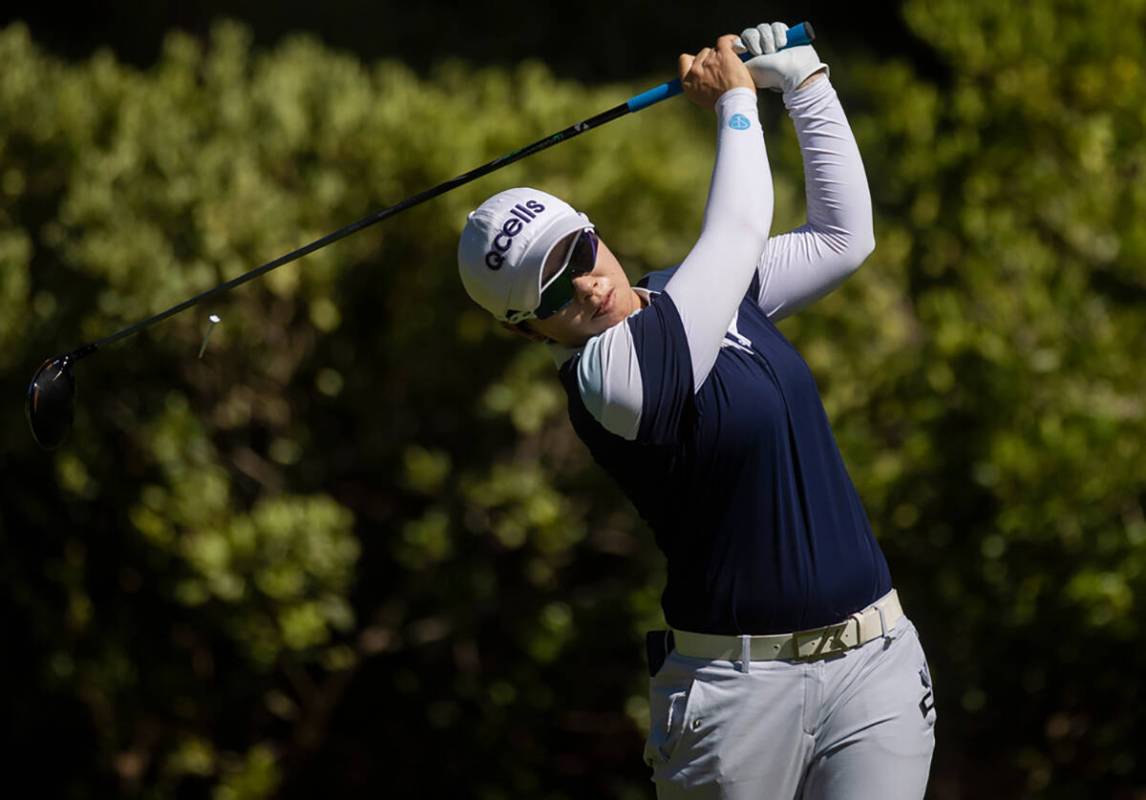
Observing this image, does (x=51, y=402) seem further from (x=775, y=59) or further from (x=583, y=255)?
(x=775, y=59)

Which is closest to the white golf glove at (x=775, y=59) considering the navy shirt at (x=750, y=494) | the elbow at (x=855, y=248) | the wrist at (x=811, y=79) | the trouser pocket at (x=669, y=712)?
the wrist at (x=811, y=79)

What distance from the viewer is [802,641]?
281 centimetres

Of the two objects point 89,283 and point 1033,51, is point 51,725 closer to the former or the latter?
point 89,283

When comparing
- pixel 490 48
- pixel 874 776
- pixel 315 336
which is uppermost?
pixel 490 48

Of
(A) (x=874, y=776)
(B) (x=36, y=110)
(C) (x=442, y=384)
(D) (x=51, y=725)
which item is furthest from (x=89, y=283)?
(A) (x=874, y=776)

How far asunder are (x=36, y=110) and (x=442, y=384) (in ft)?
6.13

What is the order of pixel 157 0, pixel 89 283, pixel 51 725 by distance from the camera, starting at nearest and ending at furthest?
pixel 89 283 → pixel 51 725 → pixel 157 0

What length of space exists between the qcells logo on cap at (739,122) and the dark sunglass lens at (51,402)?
5.60 feet

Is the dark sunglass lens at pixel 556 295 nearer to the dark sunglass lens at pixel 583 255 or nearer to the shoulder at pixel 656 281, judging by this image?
the dark sunglass lens at pixel 583 255

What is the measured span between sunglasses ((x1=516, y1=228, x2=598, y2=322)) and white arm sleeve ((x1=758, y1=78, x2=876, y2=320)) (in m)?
→ 0.46

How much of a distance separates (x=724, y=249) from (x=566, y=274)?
0.95 ft

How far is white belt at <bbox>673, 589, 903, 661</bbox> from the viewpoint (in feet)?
9.23

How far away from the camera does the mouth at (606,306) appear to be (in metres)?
2.80

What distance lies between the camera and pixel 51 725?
22.3ft
